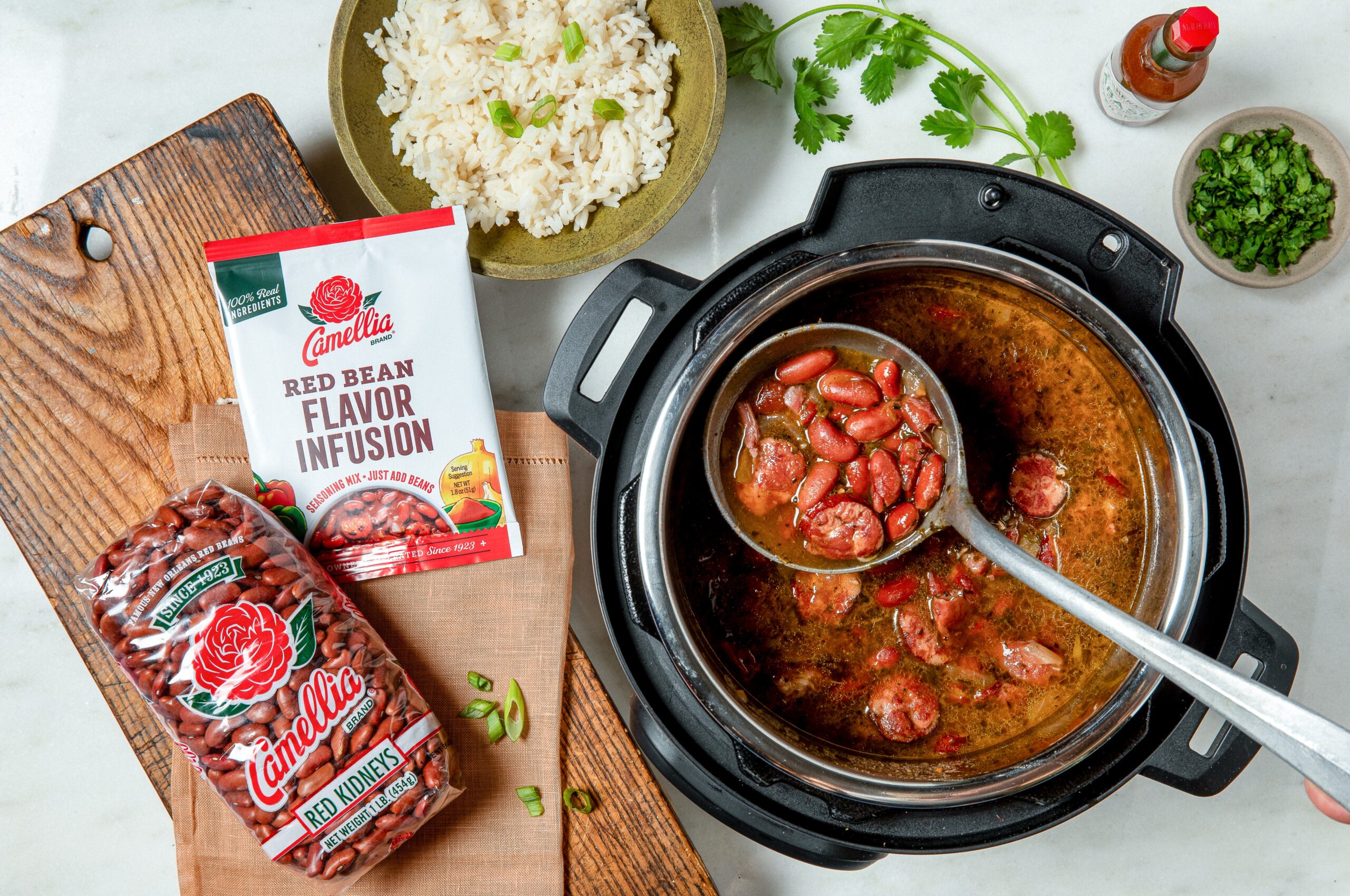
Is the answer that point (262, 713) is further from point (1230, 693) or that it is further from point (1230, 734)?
point (1230, 734)

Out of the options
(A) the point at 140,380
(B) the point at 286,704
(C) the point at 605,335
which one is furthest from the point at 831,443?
(A) the point at 140,380

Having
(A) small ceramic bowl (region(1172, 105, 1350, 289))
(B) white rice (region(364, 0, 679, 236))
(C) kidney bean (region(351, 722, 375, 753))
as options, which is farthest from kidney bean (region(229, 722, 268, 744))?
(A) small ceramic bowl (region(1172, 105, 1350, 289))

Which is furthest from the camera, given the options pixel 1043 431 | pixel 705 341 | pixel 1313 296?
pixel 1313 296

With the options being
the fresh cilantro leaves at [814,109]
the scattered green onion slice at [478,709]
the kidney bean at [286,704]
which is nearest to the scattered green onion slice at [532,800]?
the scattered green onion slice at [478,709]

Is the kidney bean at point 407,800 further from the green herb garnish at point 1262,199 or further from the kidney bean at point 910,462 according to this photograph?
the green herb garnish at point 1262,199

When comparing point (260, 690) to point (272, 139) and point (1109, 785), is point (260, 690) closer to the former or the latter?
point (272, 139)

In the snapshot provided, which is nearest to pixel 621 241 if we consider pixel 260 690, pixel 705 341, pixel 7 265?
pixel 705 341
